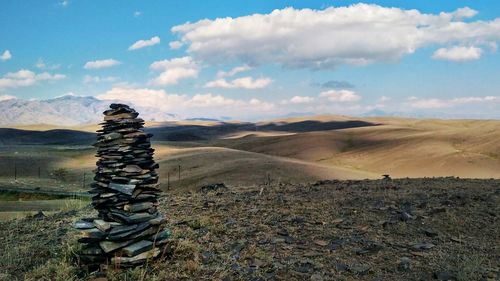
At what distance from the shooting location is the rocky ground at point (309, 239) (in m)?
9.21

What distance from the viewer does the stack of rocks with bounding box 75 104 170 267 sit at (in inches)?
368

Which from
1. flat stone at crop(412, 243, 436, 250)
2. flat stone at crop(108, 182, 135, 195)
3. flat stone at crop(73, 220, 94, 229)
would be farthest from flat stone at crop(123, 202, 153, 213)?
flat stone at crop(412, 243, 436, 250)

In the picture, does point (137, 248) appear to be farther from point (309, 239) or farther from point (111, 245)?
point (309, 239)

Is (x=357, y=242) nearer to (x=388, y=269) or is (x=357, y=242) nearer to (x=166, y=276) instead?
(x=388, y=269)

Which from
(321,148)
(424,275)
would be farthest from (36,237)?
(321,148)

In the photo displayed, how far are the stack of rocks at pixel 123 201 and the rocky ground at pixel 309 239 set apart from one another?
1.37 ft

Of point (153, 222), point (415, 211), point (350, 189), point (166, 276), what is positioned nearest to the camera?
point (166, 276)

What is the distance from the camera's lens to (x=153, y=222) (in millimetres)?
9656

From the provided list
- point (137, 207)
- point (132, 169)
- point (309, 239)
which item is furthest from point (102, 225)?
point (309, 239)

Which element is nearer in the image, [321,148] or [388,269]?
[388,269]

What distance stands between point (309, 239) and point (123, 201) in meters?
4.49

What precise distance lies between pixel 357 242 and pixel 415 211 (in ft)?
12.0

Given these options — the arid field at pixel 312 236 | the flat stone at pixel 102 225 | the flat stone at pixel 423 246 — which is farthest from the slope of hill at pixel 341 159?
the flat stone at pixel 102 225

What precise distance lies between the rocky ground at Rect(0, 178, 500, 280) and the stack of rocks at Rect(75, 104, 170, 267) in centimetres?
42
